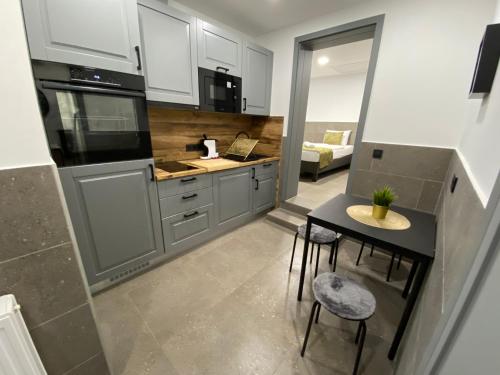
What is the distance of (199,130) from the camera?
266 cm

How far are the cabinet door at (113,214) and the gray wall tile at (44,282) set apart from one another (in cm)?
76

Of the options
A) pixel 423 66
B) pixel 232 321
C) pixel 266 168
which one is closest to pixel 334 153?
pixel 266 168

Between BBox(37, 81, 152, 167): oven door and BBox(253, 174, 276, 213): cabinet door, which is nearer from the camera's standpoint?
BBox(37, 81, 152, 167): oven door

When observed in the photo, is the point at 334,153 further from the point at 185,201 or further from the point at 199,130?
the point at 185,201

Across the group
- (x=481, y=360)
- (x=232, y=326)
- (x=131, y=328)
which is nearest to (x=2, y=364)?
(x=131, y=328)

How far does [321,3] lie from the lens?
6.99 feet

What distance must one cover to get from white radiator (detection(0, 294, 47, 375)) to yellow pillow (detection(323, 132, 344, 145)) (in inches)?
244

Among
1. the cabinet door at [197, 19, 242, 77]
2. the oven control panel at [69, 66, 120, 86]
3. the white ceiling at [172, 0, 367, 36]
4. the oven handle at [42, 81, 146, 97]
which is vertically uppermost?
the white ceiling at [172, 0, 367, 36]

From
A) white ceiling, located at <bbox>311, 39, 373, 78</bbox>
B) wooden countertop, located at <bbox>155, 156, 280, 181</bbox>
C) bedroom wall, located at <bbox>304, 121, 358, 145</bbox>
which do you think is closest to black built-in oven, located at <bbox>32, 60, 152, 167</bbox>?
wooden countertop, located at <bbox>155, 156, 280, 181</bbox>

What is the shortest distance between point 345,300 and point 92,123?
6.49ft

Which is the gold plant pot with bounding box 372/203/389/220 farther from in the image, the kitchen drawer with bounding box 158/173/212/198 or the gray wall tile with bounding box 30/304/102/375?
the gray wall tile with bounding box 30/304/102/375

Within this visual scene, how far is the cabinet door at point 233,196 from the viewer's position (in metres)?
2.41

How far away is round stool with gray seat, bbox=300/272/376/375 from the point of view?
3.49 feet

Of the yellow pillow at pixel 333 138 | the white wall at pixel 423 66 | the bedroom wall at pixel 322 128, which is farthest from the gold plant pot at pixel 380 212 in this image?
the bedroom wall at pixel 322 128
